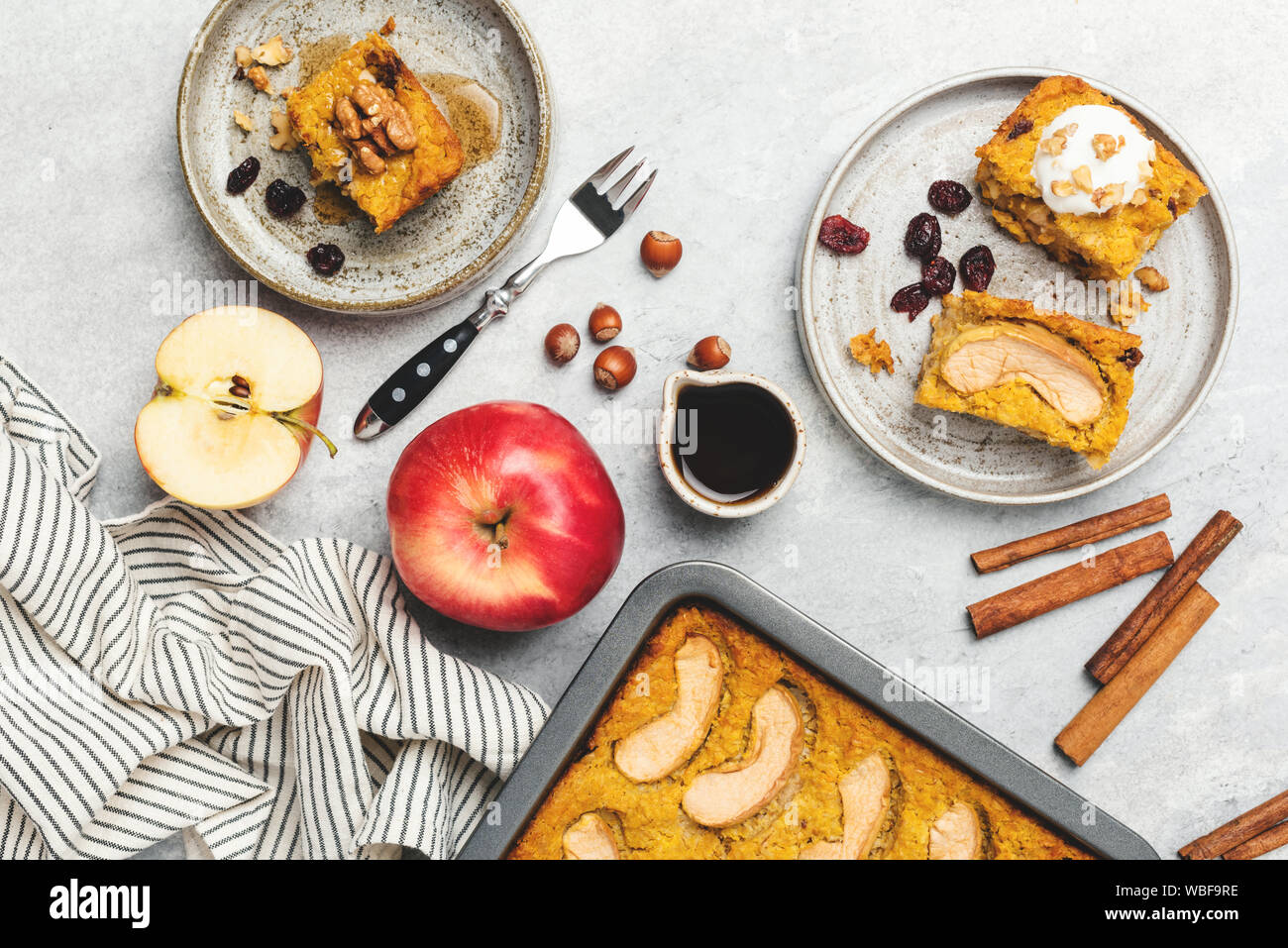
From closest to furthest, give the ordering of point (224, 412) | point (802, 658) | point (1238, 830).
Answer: point (802, 658) → point (224, 412) → point (1238, 830)

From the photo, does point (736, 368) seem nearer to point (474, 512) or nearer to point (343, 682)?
point (474, 512)

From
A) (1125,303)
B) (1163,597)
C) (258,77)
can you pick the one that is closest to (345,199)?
(258,77)

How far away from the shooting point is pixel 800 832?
1.42m

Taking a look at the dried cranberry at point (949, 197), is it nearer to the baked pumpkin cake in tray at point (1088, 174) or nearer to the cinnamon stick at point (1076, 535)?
the baked pumpkin cake in tray at point (1088, 174)

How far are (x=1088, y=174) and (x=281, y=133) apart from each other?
1443 mm

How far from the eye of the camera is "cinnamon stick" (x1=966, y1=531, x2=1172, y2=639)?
172 centimetres

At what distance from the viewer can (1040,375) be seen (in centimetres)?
161

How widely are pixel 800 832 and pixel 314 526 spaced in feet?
3.37

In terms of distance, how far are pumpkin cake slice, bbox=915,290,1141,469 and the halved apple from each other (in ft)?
3.70

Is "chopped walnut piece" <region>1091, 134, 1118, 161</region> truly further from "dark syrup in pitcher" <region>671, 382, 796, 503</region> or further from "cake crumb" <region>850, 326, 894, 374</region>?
"dark syrup in pitcher" <region>671, 382, 796, 503</region>

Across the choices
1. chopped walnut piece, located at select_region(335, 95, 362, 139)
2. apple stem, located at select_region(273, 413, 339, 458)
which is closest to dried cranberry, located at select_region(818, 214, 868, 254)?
chopped walnut piece, located at select_region(335, 95, 362, 139)

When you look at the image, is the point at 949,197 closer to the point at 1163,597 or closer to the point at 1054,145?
the point at 1054,145

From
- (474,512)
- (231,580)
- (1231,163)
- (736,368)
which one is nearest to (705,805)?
(474,512)

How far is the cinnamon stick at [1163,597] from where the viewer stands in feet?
5.65
